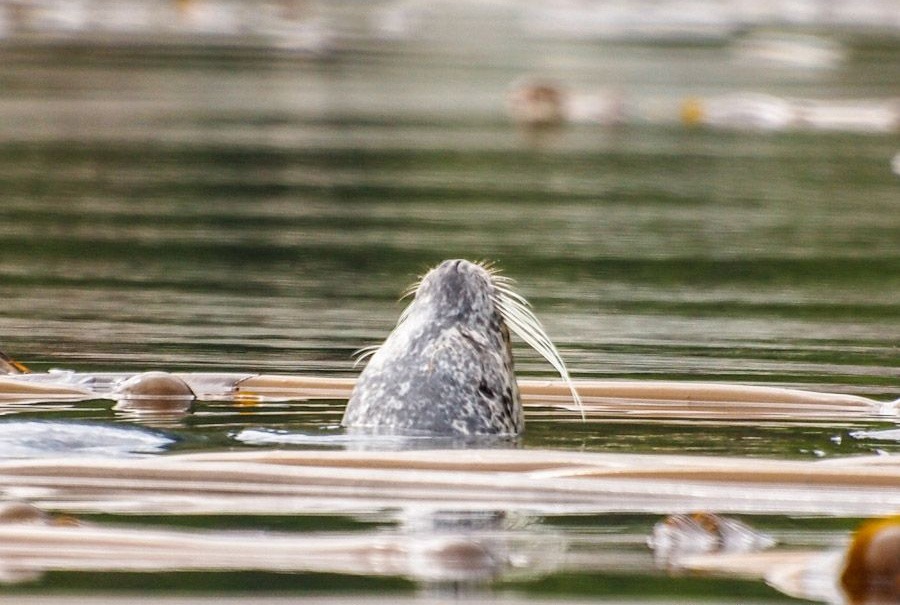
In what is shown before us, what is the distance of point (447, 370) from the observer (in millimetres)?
8836

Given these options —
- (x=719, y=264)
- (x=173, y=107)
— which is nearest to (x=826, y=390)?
(x=719, y=264)

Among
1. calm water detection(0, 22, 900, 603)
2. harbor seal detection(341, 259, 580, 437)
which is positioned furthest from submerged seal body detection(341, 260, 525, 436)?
calm water detection(0, 22, 900, 603)

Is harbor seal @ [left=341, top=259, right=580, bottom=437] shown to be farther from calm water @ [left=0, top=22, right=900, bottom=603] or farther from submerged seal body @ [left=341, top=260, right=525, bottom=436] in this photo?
calm water @ [left=0, top=22, right=900, bottom=603]

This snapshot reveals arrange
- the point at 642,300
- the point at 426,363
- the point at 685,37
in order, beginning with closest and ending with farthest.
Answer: the point at 426,363 < the point at 642,300 < the point at 685,37

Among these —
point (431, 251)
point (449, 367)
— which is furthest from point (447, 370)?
point (431, 251)

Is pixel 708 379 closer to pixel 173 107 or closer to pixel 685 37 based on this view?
pixel 173 107

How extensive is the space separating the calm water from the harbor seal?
0.25 meters

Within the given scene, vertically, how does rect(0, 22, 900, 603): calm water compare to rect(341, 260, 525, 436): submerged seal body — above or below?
below

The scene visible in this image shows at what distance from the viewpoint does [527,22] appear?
214 feet

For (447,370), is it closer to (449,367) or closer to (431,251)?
(449,367)

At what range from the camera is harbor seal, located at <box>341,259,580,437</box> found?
8797 millimetres

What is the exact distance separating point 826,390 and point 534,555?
413 centimetres

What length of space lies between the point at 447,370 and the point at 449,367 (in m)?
0.01

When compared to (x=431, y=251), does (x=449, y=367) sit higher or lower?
higher
